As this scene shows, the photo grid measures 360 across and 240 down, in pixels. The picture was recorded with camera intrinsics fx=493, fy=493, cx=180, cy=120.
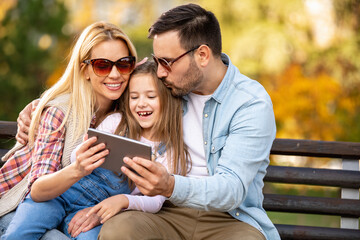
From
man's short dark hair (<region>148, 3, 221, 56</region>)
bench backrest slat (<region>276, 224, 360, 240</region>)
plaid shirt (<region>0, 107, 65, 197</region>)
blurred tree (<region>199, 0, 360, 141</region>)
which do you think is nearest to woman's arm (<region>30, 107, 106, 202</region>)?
plaid shirt (<region>0, 107, 65, 197</region>)

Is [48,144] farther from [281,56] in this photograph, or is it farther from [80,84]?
[281,56]

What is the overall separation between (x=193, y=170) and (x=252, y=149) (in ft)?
1.41

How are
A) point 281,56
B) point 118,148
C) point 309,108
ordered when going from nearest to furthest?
1. point 118,148
2. point 309,108
3. point 281,56

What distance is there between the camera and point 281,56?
34.5 ft

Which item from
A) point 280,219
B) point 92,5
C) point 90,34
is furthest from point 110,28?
point 92,5

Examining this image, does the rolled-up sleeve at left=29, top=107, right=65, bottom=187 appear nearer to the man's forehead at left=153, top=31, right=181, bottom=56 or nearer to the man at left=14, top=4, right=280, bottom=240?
the man at left=14, top=4, right=280, bottom=240

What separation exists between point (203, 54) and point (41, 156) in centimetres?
117

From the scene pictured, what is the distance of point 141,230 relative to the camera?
8.55 ft

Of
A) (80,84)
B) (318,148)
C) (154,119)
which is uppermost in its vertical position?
→ (80,84)

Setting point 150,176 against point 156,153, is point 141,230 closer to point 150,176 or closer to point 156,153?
point 150,176

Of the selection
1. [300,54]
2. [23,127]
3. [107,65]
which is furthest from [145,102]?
[300,54]

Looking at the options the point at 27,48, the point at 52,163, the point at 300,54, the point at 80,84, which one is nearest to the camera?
the point at 52,163

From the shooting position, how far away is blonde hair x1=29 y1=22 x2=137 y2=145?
9.95 feet

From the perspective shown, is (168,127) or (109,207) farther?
(168,127)
